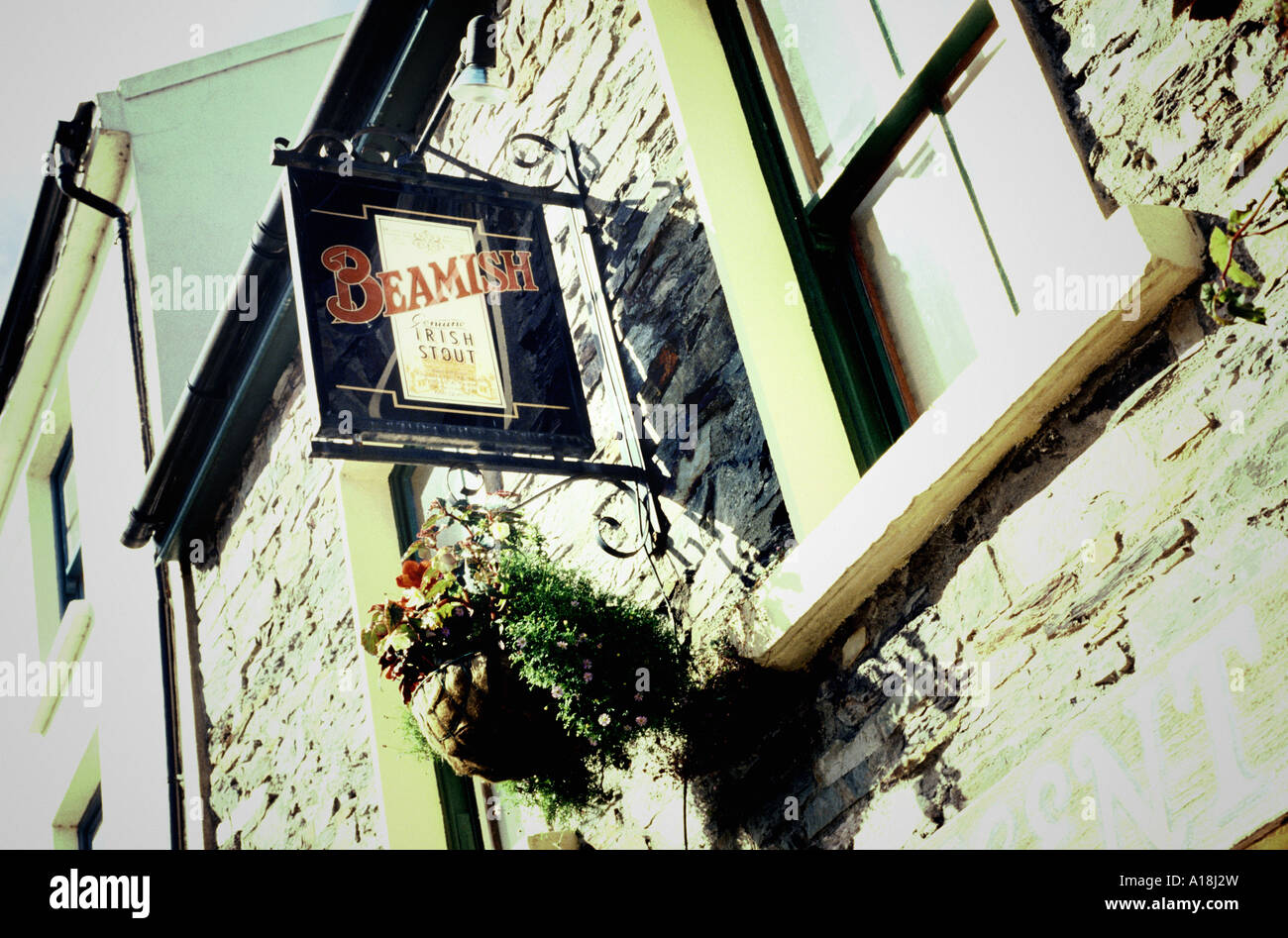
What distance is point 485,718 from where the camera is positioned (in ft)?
11.5

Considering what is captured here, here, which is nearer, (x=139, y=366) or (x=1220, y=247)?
(x=1220, y=247)

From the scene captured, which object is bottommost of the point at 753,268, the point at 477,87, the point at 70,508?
the point at 753,268

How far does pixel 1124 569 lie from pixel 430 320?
7.28 feet

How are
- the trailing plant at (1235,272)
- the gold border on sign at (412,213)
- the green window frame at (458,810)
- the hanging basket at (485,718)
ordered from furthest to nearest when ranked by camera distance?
the green window frame at (458,810) < the gold border on sign at (412,213) < the hanging basket at (485,718) < the trailing plant at (1235,272)

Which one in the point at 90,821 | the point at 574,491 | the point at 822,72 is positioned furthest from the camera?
the point at 90,821

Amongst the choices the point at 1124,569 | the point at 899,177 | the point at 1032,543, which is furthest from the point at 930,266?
the point at 1124,569

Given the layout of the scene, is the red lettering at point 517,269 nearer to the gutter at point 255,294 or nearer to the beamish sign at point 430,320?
the beamish sign at point 430,320

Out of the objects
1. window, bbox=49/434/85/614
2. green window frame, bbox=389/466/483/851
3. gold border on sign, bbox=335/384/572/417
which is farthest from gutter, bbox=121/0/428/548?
window, bbox=49/434/85/614

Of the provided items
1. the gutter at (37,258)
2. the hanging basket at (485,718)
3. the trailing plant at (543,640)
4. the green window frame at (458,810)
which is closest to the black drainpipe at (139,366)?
the gutter at (37,258)

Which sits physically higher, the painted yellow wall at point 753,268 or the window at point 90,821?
the window at point 90,821

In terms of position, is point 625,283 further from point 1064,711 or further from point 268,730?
point 268,730

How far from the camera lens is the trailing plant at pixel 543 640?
3305mm

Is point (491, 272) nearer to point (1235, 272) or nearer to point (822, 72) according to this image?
point (822, 72)

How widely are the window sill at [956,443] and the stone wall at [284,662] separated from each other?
265 cm
